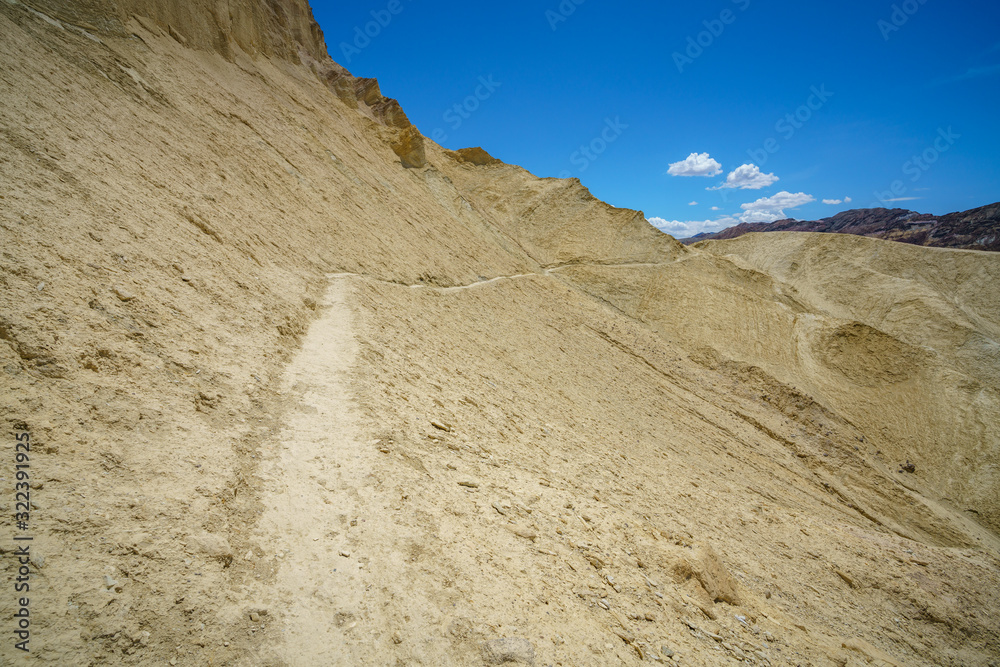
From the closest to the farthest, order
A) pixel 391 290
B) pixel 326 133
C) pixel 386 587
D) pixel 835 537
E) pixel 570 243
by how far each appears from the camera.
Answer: pixel 386 587
pixel 835 537
pixel 391 290
pixel 326 133
pixel 570 243

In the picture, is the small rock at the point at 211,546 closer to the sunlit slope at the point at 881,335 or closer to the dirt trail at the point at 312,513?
the dirt trail at the point at 312,513

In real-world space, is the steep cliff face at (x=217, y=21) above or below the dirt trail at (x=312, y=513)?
above

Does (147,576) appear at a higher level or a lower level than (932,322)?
lower

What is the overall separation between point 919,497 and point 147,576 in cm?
1830

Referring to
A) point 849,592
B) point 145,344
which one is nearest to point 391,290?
point 145,344

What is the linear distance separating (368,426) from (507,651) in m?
2.95

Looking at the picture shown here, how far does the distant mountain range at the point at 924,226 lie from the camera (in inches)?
1548

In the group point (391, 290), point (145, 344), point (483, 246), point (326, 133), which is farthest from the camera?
point (483, 246)

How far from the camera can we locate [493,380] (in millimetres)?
9266

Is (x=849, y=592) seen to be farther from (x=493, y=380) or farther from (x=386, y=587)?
(x=386, y=587)

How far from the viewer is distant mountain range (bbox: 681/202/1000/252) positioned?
39312 mm

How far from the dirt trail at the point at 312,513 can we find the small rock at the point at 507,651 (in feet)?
3.25

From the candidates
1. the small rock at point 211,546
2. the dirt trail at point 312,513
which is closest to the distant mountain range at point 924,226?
the dirt trail at point 312,513

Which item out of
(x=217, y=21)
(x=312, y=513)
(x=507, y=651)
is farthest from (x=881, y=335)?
(x=217, y=21)
